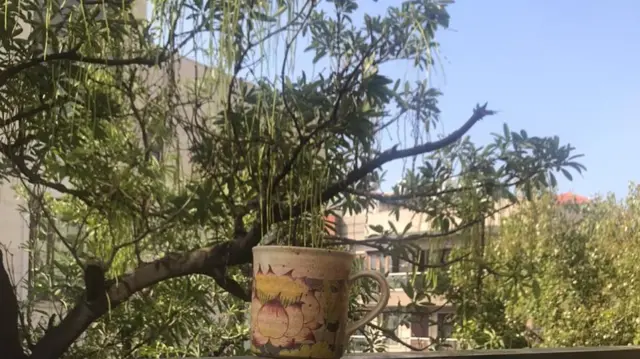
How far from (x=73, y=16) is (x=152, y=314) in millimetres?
345

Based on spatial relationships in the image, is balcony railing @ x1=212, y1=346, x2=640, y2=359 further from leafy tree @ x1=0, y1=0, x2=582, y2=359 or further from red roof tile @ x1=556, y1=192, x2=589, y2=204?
red roof tile @ x1=556, y1=192, x2=589, y2=204

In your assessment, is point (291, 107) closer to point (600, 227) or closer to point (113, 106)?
point (113, 106)

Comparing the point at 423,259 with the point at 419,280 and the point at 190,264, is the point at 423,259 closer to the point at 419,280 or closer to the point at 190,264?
the point at 419,280

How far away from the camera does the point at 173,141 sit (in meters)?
0.64

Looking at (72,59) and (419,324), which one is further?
(419,324)

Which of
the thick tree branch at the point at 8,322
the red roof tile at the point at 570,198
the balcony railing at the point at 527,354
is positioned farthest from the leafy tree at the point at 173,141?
the red roof tile at the point at 570,198

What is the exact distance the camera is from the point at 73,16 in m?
0.60

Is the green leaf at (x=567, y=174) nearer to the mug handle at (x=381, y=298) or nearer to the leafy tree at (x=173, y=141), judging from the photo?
the leafy tree at (x=173, y=141)

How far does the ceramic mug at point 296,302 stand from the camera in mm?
547

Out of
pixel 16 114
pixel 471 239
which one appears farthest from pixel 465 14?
pixel 16 114

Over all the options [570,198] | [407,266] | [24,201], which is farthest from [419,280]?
[24,201]

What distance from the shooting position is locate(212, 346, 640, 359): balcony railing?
724mm

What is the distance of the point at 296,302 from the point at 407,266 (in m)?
0.31

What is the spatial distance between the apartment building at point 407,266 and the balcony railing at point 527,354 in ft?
0.31
